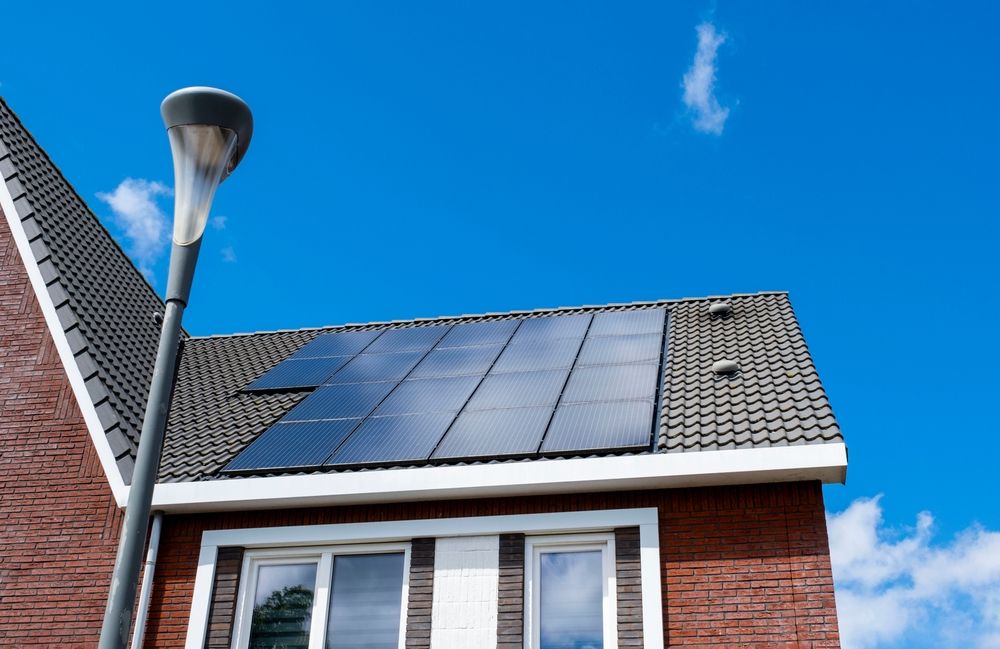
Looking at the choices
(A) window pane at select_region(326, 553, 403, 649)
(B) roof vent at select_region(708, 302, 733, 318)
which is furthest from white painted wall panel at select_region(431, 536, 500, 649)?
(B) roof vent at select_region(708, 302, 733, 318)

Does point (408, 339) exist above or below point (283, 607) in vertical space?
above

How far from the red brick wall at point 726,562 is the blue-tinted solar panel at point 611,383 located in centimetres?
160

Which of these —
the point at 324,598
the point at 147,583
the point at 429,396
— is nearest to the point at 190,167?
the point at 324,598

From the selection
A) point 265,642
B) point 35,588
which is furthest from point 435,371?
point 35,588

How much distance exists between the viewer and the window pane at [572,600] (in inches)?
379

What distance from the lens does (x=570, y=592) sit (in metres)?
9.89

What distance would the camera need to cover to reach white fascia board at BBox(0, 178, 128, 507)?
35.5 feet

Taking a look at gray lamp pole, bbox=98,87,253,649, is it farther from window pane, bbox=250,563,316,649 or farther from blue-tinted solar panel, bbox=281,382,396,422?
blue-tinted solar panel, bbox=281,382,396,422

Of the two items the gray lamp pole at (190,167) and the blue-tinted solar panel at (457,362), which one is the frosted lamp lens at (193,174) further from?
the blue-tinted solar panel at (457,362)

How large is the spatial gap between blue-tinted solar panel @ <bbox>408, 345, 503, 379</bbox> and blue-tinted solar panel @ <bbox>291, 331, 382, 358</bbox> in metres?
1.44

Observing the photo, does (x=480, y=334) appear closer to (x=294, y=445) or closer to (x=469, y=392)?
(x=469, y=392)

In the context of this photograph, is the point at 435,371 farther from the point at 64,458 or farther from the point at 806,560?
the point at 806,560

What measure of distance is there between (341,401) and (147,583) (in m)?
3.13

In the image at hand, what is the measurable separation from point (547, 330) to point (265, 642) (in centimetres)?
583
